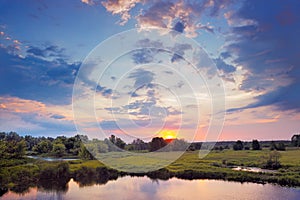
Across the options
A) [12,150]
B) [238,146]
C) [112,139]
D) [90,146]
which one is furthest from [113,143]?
[238,146]

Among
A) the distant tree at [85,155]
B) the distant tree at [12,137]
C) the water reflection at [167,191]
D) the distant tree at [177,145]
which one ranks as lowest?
the water reflection at [167,191]

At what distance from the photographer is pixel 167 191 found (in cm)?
2048

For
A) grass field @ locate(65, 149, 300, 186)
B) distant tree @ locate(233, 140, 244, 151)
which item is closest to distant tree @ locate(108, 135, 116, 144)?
grass field @ locate(65, 149, 300, 186)

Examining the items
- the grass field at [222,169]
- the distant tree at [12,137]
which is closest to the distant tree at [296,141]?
the grass field at [222,169]

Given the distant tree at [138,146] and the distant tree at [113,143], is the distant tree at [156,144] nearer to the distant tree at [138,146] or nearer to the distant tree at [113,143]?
the distant tree at [138,146]

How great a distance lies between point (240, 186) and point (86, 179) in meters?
13.5

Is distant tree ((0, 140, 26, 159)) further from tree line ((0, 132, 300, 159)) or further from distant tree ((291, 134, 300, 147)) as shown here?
distant tree ((291, 134, 300, 147))

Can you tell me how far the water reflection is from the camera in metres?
18.6

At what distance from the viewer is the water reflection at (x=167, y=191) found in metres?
18.6

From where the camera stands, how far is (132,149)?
136 feet

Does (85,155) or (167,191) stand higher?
(85,155)

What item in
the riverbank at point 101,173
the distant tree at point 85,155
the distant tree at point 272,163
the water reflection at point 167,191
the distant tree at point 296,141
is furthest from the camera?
the distant tree at point 296,141

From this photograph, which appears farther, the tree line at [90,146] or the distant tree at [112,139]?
the distant tree at [112,139]

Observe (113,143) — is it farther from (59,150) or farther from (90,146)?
(59,150)
